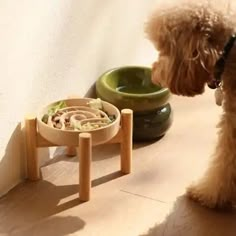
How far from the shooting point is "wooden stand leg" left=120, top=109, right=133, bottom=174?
74.8 inches

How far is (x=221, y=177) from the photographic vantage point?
5.78 ft

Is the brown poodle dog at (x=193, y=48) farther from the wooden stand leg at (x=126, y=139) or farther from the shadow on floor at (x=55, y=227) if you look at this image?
the shadow on floor at (x=55, y=227)

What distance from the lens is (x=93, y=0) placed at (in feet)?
6.89

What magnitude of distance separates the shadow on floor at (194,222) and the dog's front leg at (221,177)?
0.10 ft

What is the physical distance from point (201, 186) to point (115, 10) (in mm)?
809

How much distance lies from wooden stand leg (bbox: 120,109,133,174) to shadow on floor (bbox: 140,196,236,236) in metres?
0.23

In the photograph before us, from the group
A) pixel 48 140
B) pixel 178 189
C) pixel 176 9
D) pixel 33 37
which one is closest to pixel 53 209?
pixel 48 140

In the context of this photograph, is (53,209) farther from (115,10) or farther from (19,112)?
(115,10)

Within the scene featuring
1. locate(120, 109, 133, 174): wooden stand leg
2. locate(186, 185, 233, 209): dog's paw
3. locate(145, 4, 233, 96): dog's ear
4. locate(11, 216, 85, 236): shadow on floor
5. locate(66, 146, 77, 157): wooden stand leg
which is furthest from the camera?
locate(66, 146, 77, 157): wooden stand leg

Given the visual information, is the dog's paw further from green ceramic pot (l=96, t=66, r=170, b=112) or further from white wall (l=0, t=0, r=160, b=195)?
white wall (l=0, t=0, r=160, b=195)

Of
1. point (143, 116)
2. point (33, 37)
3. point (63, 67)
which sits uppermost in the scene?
point (33, 37)

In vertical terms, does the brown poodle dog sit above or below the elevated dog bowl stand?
above

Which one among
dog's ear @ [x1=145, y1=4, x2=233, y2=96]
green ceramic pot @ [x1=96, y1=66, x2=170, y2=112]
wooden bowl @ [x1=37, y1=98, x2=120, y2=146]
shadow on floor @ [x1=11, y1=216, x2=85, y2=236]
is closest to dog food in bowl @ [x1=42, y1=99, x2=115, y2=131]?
wooden bowl @ [x1=37, y1=98, x2=120, y2=146]

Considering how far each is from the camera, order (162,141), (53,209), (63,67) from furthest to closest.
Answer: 1. (162,141)
2. (63,67)
3. (53,209)
